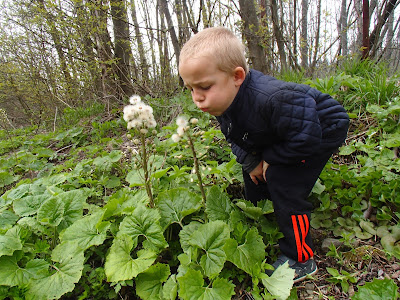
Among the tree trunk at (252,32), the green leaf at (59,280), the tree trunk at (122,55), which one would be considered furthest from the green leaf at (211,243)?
the tree trunk at (122,55)

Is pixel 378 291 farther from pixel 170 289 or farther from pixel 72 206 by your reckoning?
pixel 72 206

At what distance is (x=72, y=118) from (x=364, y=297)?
6367mm

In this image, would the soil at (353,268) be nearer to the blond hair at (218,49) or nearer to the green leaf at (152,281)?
the green leaf at (152,281)

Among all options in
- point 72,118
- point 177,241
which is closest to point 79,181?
Answer: point 177,241

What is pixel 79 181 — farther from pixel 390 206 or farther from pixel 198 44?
pixel 390 206

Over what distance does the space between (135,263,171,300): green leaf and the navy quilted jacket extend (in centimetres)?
89

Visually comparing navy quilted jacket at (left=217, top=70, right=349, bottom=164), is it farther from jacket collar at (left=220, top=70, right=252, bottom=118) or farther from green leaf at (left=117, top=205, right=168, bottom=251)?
green leaf at (left=117, top=205, right=168, bottom=251)

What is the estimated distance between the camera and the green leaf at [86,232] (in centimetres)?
153

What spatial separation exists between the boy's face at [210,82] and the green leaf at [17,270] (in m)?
1.27

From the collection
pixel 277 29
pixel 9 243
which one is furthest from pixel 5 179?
pixel 277 29

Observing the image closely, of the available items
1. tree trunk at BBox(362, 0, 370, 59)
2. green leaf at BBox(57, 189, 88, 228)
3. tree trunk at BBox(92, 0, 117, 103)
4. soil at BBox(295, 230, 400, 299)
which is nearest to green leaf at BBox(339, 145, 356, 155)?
soil at BBox(295, 230, 400, 299)

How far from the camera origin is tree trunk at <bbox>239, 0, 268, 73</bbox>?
4.43 meters

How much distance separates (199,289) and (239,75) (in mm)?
1136

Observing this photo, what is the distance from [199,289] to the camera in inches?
50.8
